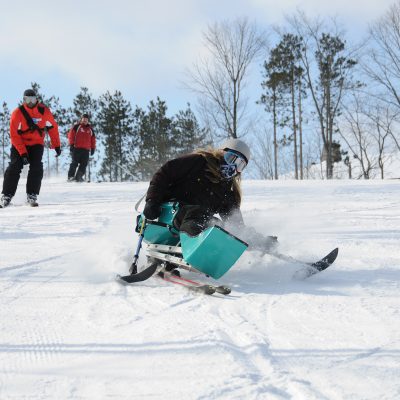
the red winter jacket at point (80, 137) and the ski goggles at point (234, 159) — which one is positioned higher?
the red winter jacket at point (80, 137)

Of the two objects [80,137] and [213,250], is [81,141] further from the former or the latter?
[213,250]

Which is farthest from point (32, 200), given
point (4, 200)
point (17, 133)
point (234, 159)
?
point (234, 159)

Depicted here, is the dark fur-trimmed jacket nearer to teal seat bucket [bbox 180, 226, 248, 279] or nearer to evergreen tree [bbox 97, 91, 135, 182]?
teal seat bucket [bbox 180, 226, 248, 279]

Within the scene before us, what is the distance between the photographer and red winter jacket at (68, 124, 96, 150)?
13.1 metres

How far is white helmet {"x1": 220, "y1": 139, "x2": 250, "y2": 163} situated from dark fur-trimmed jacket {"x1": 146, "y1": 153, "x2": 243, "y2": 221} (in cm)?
22

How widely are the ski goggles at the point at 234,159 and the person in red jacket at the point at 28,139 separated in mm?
4557

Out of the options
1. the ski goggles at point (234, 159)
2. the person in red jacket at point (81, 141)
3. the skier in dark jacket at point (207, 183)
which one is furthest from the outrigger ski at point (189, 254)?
the person in red jacket at point (81, 141)

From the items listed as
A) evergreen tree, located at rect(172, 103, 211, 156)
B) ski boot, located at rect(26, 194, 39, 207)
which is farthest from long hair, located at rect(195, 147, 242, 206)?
evergreen tree, located at rect(172, 103, 211, 156)

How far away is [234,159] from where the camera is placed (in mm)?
3811

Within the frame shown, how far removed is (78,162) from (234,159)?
10.4 m

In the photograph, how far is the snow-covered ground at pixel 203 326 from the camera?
1672 mm

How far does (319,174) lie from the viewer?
35375 millimetres

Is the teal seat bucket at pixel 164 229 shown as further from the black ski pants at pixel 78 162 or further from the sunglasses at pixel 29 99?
the black ski pants at pixel 78 162

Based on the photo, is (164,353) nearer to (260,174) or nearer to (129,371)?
(129,371)
